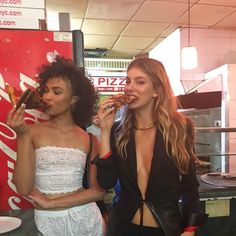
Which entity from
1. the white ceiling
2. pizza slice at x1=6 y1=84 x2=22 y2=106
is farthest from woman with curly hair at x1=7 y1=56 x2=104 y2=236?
the white ceiling

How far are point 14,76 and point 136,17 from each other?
3157mm

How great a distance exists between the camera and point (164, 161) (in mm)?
1337

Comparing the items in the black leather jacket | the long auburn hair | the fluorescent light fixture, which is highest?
the fluorescent light fixture

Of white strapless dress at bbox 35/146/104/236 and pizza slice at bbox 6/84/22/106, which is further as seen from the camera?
pizza slice at bbox 6/84/22/106

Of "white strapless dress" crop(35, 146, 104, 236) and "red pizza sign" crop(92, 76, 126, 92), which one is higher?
"red pizza sign" crop(92, 76, 126, 92)

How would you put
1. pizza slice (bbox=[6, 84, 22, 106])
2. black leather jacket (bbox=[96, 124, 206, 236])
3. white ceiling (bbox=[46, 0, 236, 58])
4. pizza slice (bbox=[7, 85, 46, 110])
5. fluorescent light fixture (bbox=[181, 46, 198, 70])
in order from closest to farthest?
pizza slice (bbox=[7, 85, 46, 110])
black leather jacket (bbox=[96, 124, 206, 236])
pizza slice (bbox=[6, 84, 22, 106])
white ceiling (bbox=[46, 0, 236, 58])
fluorescent light fixture (bbox=[181, 46, 198, 70])

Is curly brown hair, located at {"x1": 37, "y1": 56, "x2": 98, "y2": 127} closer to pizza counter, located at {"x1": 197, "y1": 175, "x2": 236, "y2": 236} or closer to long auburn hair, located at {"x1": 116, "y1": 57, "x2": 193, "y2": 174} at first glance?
long auburn hair, located at {"x1": 116, "y1": 57, "x2": 193, "y2": 174}

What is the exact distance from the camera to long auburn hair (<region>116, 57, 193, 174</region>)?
1365 mm

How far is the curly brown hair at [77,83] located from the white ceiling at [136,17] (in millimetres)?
2571

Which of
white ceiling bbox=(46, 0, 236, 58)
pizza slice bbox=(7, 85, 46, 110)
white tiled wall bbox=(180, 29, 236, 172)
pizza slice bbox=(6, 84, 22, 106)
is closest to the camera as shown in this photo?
pizza slice bbox=(7, 85, 46, 110)

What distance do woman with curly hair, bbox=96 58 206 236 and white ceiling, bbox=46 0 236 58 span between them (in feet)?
8.66

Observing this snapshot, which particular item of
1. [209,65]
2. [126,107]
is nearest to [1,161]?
[126,107]

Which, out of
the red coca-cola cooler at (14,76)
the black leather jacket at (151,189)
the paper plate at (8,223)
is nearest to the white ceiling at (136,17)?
the red coca-cola cooler at (14,76)

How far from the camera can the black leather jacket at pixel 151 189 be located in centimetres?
128
